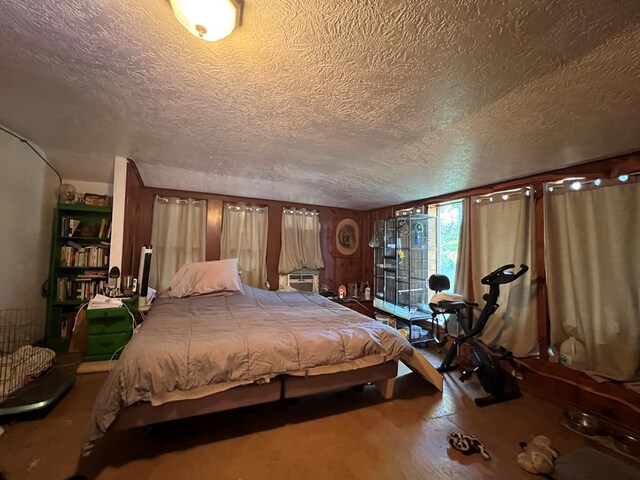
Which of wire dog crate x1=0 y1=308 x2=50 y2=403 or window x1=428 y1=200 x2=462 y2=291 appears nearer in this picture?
wire dog crate x1=0 y1=308 x2=50 y2=403

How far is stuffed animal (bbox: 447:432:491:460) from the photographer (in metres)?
1.65

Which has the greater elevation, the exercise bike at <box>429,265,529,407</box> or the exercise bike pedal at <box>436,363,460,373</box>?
the exercise bike at <box>429,265,529,407</box>

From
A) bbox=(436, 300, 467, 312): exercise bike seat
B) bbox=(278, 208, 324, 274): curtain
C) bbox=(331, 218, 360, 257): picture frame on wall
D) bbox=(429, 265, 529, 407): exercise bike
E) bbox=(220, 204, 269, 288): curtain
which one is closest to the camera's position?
bbox=(429, 265, 529, 407): exercise bike

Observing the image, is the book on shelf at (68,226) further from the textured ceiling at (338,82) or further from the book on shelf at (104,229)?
the textured ceiling at (338,82)

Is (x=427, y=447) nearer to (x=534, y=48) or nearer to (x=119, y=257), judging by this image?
(x=534, y=48)

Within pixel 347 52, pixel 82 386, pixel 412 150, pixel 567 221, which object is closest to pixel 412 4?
pixel 347 52

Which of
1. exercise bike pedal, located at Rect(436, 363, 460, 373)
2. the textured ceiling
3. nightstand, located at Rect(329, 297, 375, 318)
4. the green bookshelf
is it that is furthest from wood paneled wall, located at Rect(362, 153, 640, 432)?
the green bookshelf

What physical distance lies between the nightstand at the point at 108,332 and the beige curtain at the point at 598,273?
4205mm

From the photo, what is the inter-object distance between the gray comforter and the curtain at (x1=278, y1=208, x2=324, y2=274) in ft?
5.74

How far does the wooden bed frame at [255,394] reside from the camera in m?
1.54

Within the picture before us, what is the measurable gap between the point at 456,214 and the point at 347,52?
3.07 metres

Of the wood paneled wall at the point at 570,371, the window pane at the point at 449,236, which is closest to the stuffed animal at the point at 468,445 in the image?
the wood paneled wall at the point at 570,371

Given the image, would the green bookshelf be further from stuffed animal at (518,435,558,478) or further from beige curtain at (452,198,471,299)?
beige curtain at (452,198,471,299)

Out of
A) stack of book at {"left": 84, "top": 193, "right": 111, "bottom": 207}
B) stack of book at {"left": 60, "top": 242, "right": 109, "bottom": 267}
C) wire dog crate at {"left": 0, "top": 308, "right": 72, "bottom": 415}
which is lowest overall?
wire dog crate at {"left": 0, "top": 308, "right": 72, "bottom": 415}
